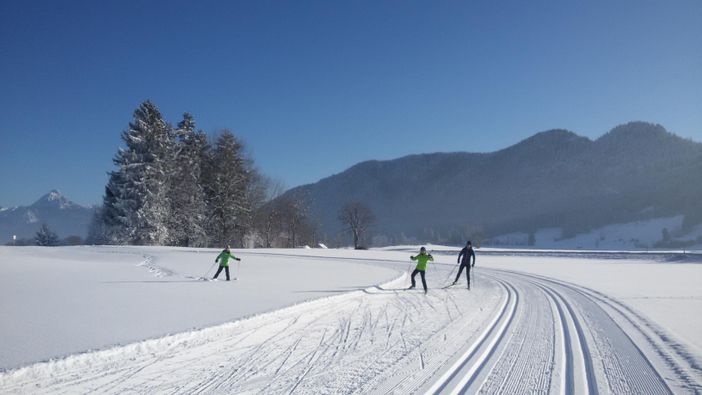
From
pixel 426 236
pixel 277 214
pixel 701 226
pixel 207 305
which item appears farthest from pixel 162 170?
pixel 426 236

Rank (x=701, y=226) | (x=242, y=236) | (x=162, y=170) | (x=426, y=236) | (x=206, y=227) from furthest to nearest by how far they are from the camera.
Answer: (x=426, y=236), (x=701, y=226), (x=242, y=236), (x=206, y=227), (x=162, y=170)

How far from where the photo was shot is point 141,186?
142ft

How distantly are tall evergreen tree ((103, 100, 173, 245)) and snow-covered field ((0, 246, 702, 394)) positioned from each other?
29.2 m

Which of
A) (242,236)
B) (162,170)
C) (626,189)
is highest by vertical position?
(626,189)

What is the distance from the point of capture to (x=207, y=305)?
1178cm

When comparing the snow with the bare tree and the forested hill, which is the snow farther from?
the forested hill

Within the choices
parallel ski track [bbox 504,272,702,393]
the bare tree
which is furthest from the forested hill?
Result: parallel ski track [bbox 504,272,702,393]

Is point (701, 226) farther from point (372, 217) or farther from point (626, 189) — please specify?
point (372, 217)

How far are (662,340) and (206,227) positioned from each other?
4839 cm

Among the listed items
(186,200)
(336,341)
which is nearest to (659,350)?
(336,341)

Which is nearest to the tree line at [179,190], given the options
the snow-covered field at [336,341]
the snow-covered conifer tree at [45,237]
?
the snow-covered conifer tree at [45,237]

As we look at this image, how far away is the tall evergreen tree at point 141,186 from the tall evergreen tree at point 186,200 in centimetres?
184

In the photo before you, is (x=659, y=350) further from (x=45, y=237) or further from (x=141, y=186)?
(x=45, y=237)

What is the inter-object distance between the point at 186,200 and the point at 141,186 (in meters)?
6.10
